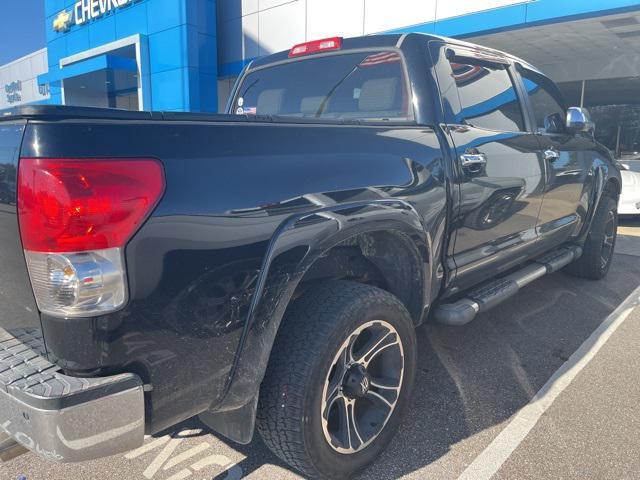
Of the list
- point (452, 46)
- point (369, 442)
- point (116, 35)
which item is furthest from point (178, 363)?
point (116, 35)

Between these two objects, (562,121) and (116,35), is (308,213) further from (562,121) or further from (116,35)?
(116,35)

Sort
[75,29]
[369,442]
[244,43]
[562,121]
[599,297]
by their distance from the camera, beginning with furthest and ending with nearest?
[75,29] → [244,43] → [599,297] → [562,121] → [369,442]

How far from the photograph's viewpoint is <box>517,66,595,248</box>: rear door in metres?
3.80

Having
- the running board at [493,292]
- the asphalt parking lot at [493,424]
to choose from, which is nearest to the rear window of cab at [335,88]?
the running board at [493,292]

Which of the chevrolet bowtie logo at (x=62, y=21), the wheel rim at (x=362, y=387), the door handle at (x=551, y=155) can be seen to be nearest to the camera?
the wheel rim at (x=362, y=387)

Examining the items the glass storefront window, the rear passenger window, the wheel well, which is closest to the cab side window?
the rear passenger window

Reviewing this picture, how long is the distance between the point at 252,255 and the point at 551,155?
9.29 ft

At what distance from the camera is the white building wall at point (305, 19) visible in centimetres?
1133

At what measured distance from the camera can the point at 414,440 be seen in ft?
8.34

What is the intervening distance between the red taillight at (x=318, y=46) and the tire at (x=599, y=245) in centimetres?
314

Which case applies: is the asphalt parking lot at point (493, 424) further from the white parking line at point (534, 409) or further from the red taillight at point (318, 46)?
the red taillight at point (318, 46)

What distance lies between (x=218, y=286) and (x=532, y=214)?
2.64 meters

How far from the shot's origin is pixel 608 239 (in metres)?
5.26

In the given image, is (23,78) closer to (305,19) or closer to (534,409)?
(305,19)
